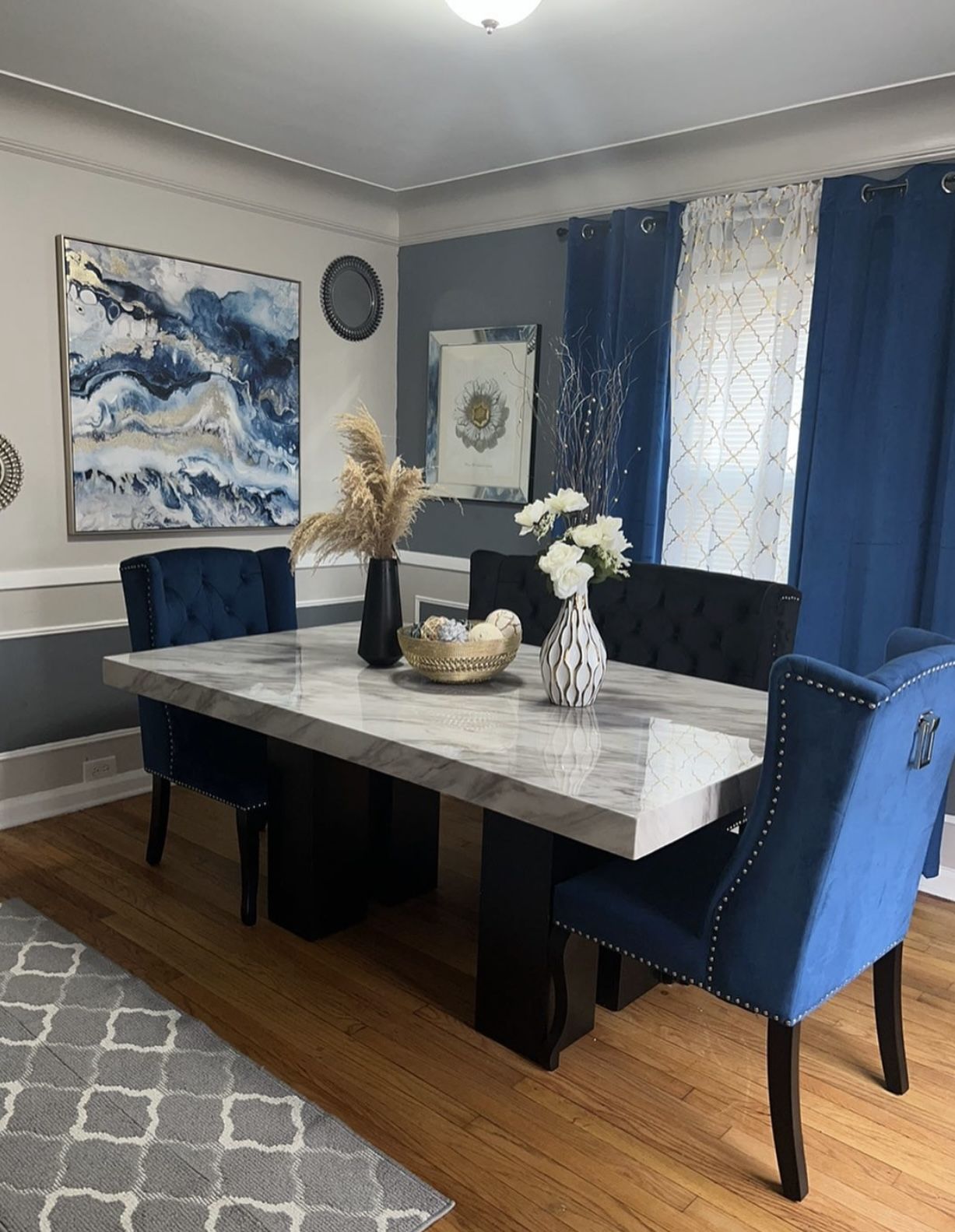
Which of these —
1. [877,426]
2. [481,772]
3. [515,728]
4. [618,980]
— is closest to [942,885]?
[618,980]

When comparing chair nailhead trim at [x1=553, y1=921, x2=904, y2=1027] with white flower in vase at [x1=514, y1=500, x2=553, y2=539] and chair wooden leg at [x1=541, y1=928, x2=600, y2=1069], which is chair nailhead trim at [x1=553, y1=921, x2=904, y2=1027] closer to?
chair wooden leg at [x1=541, y1=928, x2=600, y2=1069]

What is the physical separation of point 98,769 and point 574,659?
227 cm

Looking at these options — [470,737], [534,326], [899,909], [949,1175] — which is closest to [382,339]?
[534,326]

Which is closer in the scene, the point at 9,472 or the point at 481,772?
the point at 481,772

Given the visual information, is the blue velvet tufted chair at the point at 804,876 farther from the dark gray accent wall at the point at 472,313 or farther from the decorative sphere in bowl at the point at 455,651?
the dark gray accent wall at the point at 472,313

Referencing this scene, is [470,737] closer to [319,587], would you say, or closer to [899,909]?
[899,909]

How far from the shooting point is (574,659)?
2.38m

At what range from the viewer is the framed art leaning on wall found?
4258 millimetres

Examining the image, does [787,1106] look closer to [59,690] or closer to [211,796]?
[211,796]

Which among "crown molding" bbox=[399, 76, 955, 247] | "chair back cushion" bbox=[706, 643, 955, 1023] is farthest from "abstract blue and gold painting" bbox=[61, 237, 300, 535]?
"chair back cushion" bbox=[706, 643, 955, 1023]

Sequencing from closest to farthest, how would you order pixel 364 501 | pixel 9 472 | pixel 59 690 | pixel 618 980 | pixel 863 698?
pixel 863 698, pixel 618 980, pixel 364 501, pixel 9 472, pixel 59 690

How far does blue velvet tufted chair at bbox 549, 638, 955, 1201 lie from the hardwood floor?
203 mm

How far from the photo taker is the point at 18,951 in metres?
2.68

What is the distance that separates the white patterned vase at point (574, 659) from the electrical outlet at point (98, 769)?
2173 mm
